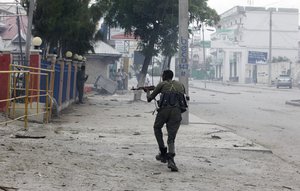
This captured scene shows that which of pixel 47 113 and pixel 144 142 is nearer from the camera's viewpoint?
pixel 144 142

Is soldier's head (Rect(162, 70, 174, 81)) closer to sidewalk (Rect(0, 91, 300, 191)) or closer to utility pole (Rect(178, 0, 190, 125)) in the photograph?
sidewalk (Rect(0, 91, 300, 191))

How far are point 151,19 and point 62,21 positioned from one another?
7.64 meters

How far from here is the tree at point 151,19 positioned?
2533 centimetres

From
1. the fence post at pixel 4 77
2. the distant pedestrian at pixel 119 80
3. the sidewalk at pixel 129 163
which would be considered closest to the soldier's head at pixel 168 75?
the sidewalk at pixel 129 163

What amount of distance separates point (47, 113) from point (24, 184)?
7599 millimetres

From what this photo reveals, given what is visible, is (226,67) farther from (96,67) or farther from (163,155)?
(163,155)

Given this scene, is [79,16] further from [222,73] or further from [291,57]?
[222,73]

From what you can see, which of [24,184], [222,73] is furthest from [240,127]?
[222,73]

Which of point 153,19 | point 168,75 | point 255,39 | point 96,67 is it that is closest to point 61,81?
point 153,19

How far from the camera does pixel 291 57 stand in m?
96.1

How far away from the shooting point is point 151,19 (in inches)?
1040

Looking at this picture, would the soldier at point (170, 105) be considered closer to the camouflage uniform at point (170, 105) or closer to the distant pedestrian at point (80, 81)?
the camouflage uniform at point (170, 105)

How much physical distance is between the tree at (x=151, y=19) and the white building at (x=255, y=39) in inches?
2492

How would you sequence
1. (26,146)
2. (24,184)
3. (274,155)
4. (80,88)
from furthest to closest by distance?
1. (80,88)
2. (274,155)
3. (26,146)
4. (24,184)
